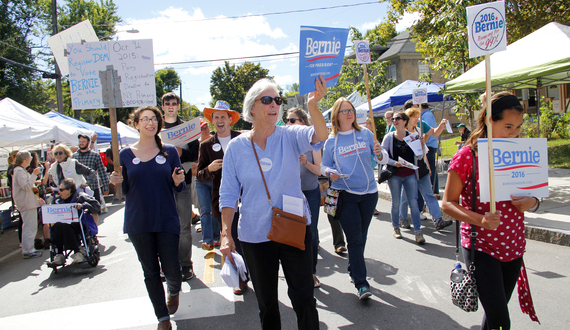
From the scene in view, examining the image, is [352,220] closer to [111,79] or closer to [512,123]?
[512,123]

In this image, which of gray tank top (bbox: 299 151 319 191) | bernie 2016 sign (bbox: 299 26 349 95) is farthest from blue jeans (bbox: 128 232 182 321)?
bernie 2016 sign (bbox: 299 26 349 95)

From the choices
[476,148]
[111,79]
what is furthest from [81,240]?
[476,148]

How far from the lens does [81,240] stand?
5.88m

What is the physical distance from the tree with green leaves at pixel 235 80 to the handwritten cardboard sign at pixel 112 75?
49.3 m

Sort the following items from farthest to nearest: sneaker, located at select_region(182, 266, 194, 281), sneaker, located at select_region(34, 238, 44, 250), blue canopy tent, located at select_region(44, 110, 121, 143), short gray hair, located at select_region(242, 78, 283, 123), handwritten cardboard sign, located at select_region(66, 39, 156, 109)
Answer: blue canopy tent, located at select_region(44, 110, 121, 143) < sneaker, located at select_region(34, 238, 44, 250) < sneaker, located at select_region(182, 266, 194, 281) < handwritten cardboard sign, located at select_region(66, 39, 156, 109) < short gray hair, located at select_region(242, 78, 283, 123)

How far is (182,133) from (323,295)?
2.46 metres

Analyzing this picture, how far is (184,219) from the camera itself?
4.67 metres

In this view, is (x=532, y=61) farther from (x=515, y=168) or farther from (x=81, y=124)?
(x=81, y=124)

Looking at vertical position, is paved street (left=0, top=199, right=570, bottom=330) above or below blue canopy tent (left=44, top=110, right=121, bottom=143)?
below

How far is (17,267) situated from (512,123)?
743 cm

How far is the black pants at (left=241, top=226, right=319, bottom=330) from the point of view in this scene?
8.14 ft

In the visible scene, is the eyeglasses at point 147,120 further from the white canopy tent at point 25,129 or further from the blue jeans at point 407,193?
the white canopy tent at point 25,129

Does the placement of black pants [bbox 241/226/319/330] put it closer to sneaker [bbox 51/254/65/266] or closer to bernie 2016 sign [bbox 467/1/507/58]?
bernie 2016 sign [bbox 467/1/507/58]

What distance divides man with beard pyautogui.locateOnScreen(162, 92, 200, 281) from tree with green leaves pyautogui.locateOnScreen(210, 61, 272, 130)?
49.2 meters
